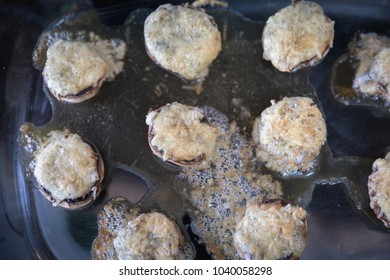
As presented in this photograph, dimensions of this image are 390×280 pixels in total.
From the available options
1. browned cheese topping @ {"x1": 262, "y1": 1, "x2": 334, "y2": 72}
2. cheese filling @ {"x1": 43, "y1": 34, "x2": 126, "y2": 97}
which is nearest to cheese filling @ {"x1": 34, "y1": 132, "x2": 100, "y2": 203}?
cheese filling @ {"x1": 43, "y1": 34, "x2": 126, "y2": 97}

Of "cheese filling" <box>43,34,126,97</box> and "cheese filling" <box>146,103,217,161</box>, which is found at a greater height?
"cheese filling" <box>43,34,126,97</box>

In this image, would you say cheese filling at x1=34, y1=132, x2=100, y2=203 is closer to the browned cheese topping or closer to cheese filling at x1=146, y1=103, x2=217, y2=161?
cheese filling at x1=146, y1=103, x2=217, y2=161

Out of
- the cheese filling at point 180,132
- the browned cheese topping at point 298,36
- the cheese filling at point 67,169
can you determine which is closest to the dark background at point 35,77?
the browned cheese topping at point 298,36

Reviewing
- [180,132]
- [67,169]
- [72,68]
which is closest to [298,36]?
[180,132]

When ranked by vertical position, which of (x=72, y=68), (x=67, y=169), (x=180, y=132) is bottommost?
(x=67, y=169)

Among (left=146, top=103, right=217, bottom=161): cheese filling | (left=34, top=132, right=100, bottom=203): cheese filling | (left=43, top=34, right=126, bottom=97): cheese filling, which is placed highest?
(left=43, top=34, right=126, bottom=97): cheese filling

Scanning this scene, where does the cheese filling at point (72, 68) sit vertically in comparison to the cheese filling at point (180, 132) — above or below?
above

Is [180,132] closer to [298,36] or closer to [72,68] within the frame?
[72,68]

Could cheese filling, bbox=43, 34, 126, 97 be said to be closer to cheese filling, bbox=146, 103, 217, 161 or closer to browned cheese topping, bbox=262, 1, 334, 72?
cheese filling, bbox=146, 103, 217, 161

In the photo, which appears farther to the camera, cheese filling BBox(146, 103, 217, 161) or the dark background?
the dark background

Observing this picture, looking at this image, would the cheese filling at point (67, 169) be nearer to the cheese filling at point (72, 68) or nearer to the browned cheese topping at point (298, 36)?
the cheese filling at point (72, 68)

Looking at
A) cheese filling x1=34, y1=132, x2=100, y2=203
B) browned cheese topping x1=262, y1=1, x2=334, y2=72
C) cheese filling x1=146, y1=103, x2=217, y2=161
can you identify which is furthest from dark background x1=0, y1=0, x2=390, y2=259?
cheese filling x1=146, y1=103, x2=217, y2=161
